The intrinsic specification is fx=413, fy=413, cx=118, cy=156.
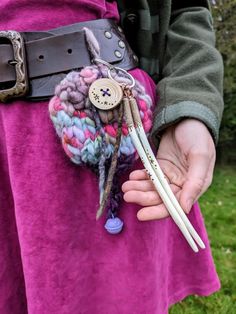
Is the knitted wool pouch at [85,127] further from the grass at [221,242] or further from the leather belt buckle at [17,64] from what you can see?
the grass at [221,242]

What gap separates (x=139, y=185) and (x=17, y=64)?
314 millimetres

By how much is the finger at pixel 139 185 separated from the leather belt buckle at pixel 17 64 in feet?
0.84

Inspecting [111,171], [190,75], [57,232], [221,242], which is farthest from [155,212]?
[221,242]

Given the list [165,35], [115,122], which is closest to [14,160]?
[115,122]

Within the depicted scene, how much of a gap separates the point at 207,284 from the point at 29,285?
0.46m

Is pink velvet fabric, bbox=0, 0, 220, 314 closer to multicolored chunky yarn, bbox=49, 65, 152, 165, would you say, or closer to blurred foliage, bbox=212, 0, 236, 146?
multicolored chunky yarn, bbox=49, 65, 152, 165

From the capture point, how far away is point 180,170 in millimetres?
776

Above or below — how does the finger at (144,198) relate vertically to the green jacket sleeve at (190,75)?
below

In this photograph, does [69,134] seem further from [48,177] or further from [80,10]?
[80,10]

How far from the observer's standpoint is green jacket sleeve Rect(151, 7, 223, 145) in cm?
80

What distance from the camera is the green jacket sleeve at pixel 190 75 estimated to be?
2.62 feet

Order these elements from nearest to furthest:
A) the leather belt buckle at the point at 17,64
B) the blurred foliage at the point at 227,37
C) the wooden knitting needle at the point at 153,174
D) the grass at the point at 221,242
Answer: the wooden knitting needle at the point at 153,174 < the leather belt buckle at the point at 17,64 < the grass at the point at 221,242 < the blurred foliage at the point at 227,37

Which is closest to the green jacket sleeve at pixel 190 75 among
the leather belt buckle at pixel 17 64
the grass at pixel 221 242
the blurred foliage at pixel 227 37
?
the leather belt buckle at pixel 17 64

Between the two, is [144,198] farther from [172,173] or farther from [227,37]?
[227,37]
